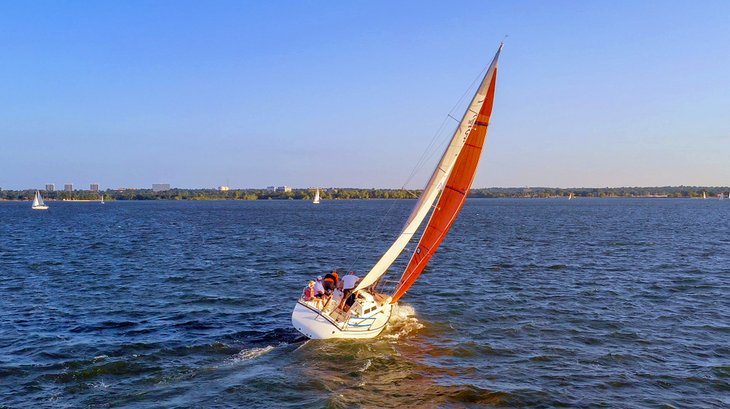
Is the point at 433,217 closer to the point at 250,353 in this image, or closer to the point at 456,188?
the point at 456,188

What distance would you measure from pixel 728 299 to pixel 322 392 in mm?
20960

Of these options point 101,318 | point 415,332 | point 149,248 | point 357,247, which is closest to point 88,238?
point 149,248

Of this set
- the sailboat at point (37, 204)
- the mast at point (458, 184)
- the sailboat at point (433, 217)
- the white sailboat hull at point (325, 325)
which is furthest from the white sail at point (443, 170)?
the sailboat at point (37, 204)

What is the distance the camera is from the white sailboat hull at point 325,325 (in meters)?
19.7

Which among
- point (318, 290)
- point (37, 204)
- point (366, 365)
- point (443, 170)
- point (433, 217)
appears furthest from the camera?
point (37, 204)

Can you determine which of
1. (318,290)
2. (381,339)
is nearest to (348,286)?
(318,290)

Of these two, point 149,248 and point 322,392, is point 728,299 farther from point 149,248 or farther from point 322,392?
point 149,248

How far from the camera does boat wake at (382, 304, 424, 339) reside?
→ 21508 millimetres

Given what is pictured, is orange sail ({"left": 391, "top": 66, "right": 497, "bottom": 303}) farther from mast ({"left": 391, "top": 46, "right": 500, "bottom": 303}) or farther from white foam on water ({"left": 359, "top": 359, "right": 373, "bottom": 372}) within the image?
white foam on water ({"left": 359, "top": 359, "right": 373, "bottom": 372})

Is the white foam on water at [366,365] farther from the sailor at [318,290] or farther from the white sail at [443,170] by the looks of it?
the sailor at [318,290]

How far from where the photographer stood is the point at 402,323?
23.0 metres

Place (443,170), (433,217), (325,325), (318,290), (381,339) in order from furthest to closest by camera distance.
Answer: (433,217) → (381,339) → (318,290) → (443,170) → (325,325)

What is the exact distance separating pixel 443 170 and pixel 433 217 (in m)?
1.89

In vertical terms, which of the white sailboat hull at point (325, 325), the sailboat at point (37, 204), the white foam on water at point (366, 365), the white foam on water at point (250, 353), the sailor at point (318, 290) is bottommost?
the white foam on water at point (366, 365)
